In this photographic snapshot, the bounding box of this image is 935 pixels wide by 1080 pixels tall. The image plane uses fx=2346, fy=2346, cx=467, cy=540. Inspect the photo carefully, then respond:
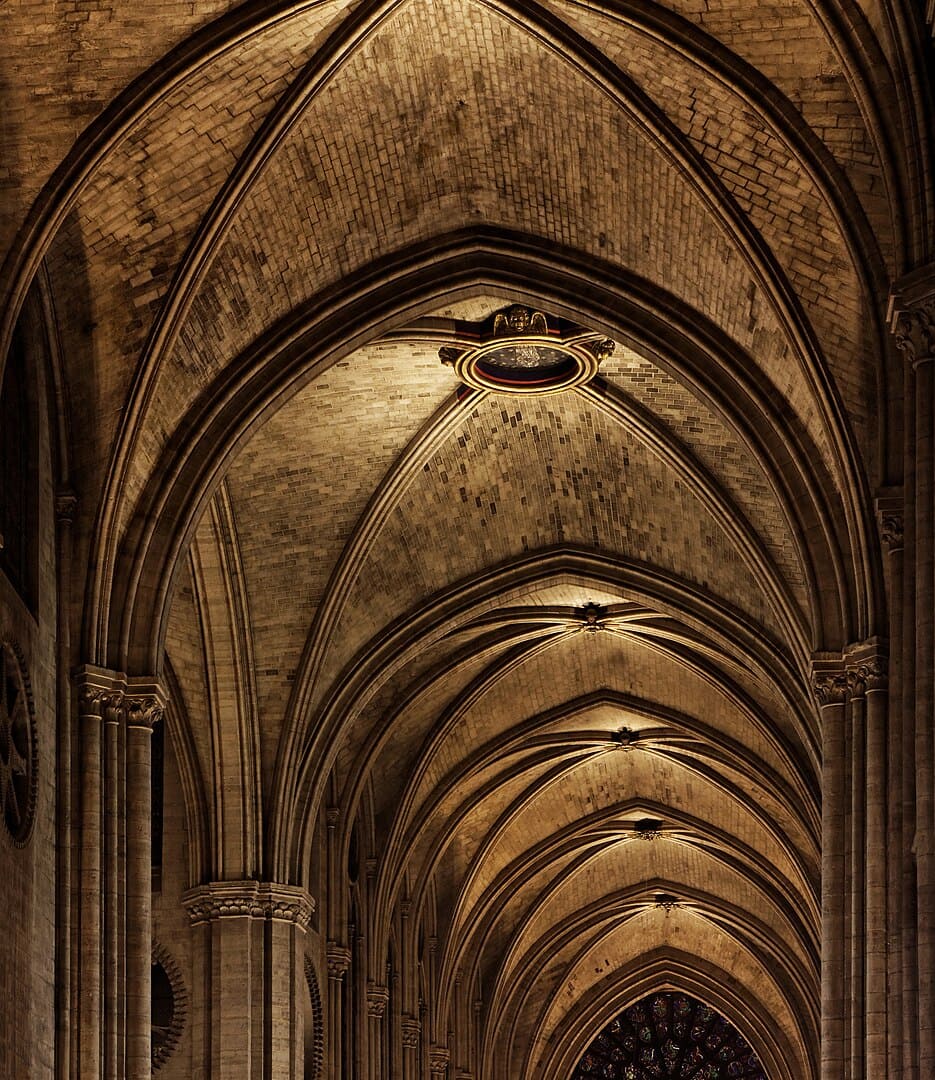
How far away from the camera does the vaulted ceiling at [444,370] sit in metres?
19.9

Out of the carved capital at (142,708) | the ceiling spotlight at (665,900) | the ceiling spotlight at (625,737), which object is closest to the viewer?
the carved capital at (142,708)

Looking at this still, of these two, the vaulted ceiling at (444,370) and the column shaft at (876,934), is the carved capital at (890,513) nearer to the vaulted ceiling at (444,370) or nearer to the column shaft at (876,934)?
the vaulted ceiling at (444,370)

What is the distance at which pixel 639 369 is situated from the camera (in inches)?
1048

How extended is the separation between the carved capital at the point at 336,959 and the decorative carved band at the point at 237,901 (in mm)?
4719

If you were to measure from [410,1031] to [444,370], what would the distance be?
14.6 metres

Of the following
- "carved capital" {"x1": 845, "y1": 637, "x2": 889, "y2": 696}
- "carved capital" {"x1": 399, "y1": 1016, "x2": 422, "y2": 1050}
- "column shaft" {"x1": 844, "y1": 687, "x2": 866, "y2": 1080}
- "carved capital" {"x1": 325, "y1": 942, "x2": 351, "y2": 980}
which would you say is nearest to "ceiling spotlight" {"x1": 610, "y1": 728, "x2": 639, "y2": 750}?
"carved capital" {"x1": 399, "y1": 1016, "x2": 422, "y2": 1050}

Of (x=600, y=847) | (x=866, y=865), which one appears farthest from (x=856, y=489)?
(x=600, y=847)

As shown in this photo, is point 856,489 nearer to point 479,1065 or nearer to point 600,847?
point 600,847

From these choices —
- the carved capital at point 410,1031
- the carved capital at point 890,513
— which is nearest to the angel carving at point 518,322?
the carved capital at point 890,513

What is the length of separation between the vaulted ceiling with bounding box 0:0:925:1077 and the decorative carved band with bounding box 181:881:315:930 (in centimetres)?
23

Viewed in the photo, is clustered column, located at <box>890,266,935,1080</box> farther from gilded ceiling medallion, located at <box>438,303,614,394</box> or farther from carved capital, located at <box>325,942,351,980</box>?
carved capital, located at <box>325,942,351,980</box>

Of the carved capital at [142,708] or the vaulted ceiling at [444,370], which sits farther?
the carved capital at [142,708]

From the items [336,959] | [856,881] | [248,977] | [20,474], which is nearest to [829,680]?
[856,881]

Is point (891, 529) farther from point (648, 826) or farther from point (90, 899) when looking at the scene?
point (648, 826)
